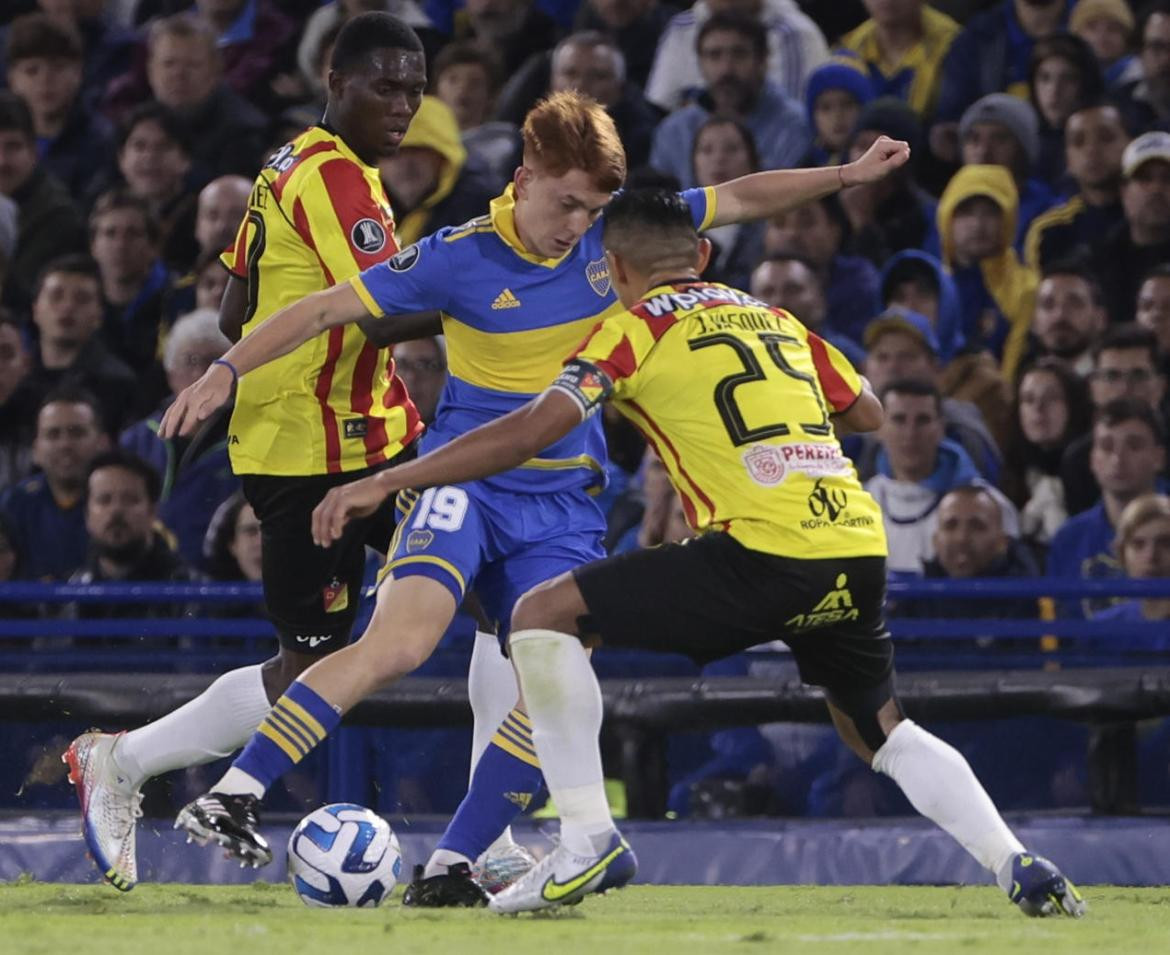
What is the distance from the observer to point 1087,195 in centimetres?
1098

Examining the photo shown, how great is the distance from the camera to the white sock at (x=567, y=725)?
570cm

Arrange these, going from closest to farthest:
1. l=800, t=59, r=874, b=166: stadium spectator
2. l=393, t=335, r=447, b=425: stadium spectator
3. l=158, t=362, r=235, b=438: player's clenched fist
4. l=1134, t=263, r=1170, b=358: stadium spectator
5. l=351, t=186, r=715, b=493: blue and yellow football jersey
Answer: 1. l=158, t=362, r=235, b=438: player's clenched fist
2. l=351, t=186, r=715, b=493: blue and yellow football jersey
3. l=393, t=335, r=447, b=425: stadium spectator
4. l=1134, t=263, r=1170, b=358: stadium spectator
5. l=800, t=59, r=874, b=166: stadium spectator

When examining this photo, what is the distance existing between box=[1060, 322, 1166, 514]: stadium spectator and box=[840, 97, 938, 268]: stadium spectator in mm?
1904

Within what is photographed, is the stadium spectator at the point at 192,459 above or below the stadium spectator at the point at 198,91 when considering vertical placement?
below

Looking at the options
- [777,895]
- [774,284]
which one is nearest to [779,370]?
[777,895]

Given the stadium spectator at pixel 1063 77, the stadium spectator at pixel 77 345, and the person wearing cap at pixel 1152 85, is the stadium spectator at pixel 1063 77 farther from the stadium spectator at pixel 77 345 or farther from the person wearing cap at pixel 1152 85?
the stadium spectator at pixel 77 345

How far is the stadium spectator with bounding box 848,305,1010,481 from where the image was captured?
984cm

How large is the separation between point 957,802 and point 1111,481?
3719 millimetres

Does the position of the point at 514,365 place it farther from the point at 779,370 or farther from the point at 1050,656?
the point at 1050,656

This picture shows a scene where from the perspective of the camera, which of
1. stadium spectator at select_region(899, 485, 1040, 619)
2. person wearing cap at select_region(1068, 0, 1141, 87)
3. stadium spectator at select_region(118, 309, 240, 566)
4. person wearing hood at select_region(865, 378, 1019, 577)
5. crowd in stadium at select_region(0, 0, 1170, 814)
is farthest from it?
person wearing cap at select_region(1068, 0, 1141, 87)

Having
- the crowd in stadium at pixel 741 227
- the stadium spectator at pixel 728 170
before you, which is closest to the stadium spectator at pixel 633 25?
the crowd in stadium at pixel 741 227

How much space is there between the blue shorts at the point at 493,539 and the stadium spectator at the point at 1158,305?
4.28 metres

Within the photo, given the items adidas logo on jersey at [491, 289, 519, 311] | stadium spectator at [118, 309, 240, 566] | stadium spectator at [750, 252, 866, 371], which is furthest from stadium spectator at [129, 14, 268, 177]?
adidas logo on jersey at [491, 289, 519, 311]

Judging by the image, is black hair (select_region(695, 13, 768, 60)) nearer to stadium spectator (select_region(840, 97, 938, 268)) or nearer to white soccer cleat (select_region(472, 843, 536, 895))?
stadium spectator (select_region(840, 97, 938, 268))
